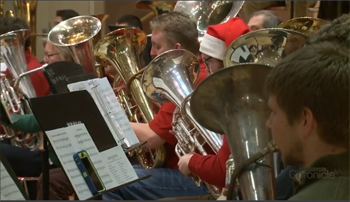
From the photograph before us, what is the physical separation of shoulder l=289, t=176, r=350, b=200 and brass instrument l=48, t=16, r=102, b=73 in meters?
1.99

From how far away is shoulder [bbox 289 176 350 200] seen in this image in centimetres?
136

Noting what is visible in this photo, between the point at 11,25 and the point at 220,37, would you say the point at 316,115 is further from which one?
the point at 11,25

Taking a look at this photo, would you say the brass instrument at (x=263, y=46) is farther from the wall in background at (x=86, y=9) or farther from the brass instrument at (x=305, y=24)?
the wall in background at (x=86, y=9)

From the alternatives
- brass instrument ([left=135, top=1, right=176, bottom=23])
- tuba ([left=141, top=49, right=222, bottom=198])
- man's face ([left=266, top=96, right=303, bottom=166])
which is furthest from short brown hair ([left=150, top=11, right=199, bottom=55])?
man's face ([left=266, top=96, right=303, bottom=166])

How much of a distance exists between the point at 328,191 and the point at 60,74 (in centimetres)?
132

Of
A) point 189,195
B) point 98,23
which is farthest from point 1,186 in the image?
point 98,23

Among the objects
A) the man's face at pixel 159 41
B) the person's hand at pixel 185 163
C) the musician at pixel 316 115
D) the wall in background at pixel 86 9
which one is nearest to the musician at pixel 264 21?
the man's face at pixel 159 41

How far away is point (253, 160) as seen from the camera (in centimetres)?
159

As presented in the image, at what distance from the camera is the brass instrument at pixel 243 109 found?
1630mm

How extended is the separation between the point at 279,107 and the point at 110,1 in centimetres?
482

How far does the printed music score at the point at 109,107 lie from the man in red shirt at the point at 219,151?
230 mm

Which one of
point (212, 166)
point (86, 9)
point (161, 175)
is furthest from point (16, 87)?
point (86, 9)

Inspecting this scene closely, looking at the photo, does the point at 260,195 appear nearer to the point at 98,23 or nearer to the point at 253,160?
the point at 253,160

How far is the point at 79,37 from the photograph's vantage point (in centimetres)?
337
